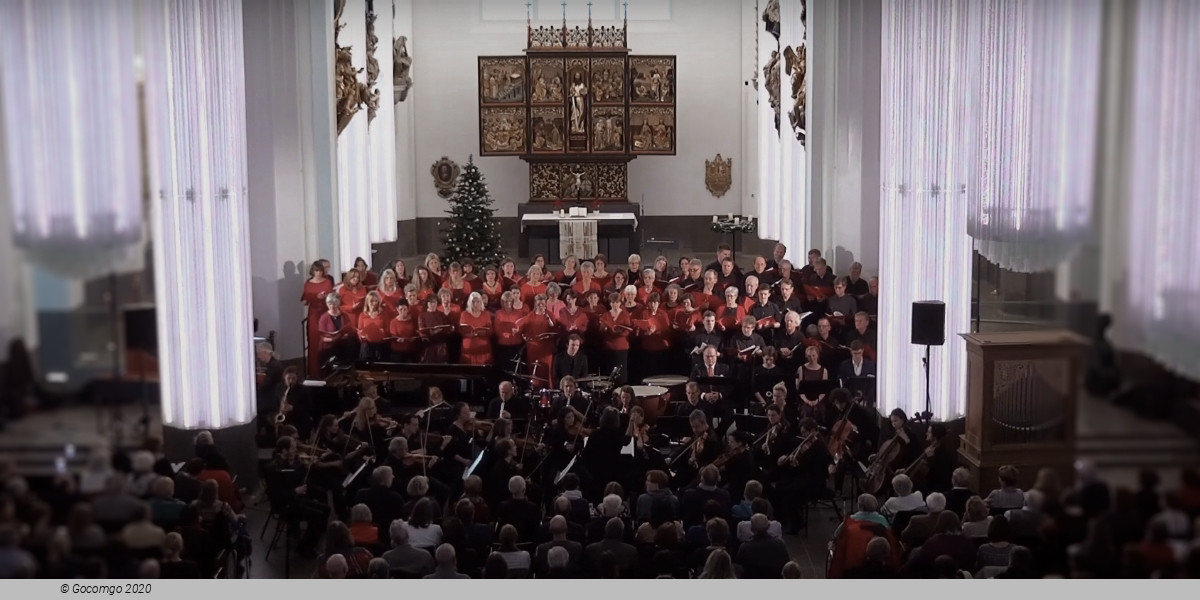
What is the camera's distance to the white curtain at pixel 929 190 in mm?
13273

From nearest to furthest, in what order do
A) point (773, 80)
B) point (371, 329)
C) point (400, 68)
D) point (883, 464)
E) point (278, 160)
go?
point (883, 464), point (371, 329), point (278, 160), point (773, 80), point (400, 68)

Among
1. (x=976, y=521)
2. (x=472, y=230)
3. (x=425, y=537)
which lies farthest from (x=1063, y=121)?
(x=472, y=230)

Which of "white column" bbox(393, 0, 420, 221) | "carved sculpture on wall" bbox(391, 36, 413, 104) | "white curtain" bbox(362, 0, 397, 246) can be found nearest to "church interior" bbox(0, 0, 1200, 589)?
"white curtain" bbox(362, 0, 397, 246)

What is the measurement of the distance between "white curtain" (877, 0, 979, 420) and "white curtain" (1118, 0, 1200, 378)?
705 cm

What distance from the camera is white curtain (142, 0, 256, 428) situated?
12.2 m

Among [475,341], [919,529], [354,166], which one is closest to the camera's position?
[919,529]

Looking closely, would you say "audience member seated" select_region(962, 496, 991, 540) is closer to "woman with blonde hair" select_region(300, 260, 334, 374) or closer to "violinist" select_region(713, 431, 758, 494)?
"violinist" select_region(713, 431, 758, 494)

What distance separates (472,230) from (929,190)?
1308 centimetres

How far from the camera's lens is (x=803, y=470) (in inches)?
479

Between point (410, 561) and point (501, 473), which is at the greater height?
point (501, 473)

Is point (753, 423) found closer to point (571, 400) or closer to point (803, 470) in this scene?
point (803, 470)

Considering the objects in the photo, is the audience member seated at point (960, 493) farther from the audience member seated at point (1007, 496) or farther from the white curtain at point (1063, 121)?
the white curtain at point (1063, 121)

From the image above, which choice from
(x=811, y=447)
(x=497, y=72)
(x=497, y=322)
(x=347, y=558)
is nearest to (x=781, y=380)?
(x=811, y=447)

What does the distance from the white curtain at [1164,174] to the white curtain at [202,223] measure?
8.52 meters
